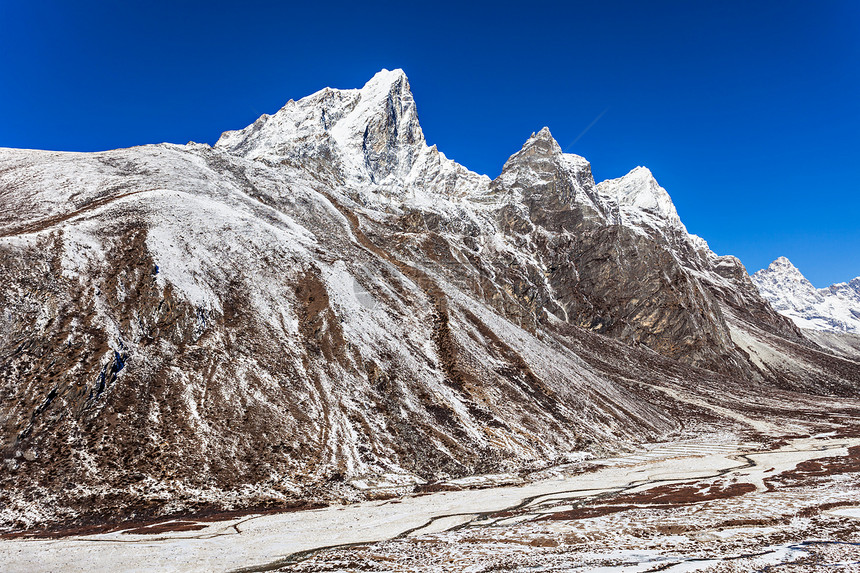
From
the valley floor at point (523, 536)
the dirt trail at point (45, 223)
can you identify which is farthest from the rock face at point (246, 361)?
the valley floor at point (523, 536)

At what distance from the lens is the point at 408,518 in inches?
1025

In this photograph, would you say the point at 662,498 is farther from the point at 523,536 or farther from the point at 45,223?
the point at 45,223

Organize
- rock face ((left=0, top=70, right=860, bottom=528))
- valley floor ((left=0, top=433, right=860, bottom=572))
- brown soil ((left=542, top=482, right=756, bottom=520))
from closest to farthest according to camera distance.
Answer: valley floor ((left=0, top=433, right=860, bottom=572))
brown soil ((left=542, top=482, right=756, bottom=520))
rock face ((left=0, top=70, right=860, bottom=528))

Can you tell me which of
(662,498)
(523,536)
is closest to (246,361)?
(523,536)

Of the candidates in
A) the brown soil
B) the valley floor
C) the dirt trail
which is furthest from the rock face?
the brown soil

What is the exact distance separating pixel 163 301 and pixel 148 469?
1997 centimetres

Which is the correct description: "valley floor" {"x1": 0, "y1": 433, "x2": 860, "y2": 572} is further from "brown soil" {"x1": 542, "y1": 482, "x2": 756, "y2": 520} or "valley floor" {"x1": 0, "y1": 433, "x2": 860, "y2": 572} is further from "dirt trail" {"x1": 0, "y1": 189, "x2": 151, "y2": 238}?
"dirt trail" {"x1": 0, "y1": 189, "x2": 151, "y2": 238}

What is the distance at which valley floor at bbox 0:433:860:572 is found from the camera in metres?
17.3

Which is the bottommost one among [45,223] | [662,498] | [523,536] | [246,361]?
[662,498]

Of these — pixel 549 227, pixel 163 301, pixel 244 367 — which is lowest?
pixel 244 367

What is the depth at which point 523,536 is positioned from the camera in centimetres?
2097

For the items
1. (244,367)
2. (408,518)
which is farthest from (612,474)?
(244,367)

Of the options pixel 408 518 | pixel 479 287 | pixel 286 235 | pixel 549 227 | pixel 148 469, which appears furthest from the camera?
pixel 549 227

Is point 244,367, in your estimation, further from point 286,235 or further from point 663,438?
point 663,438
